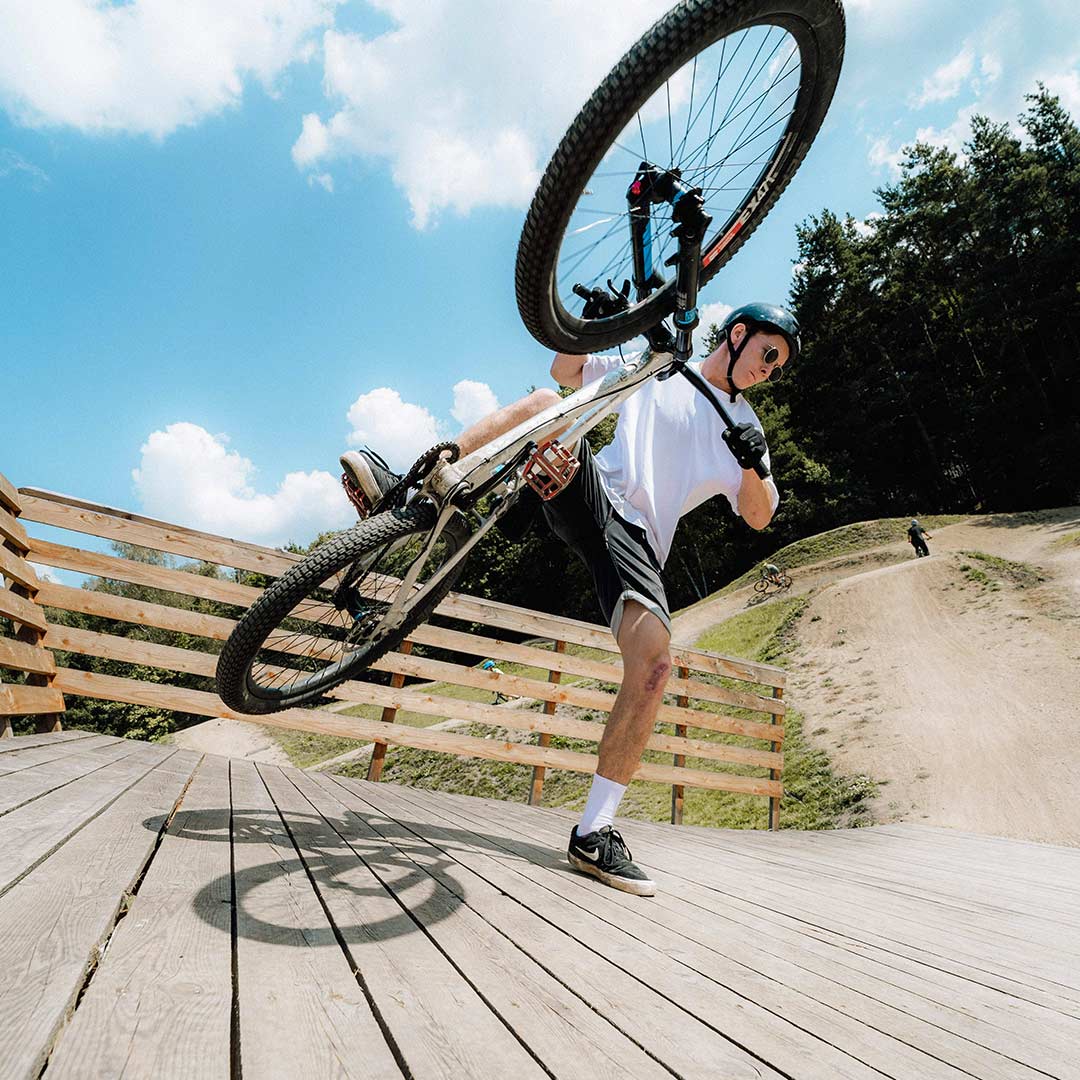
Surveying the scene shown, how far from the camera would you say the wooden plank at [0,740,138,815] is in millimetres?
1782

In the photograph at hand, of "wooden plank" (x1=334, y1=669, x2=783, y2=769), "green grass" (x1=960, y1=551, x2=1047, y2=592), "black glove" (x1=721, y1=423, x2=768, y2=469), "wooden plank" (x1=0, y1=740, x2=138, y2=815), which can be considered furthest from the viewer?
"green grass" (x1=960, y1=551, x2=1047, y2=592)

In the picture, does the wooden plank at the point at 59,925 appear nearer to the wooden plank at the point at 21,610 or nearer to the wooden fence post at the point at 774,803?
the wooden plank at the point at 21,610

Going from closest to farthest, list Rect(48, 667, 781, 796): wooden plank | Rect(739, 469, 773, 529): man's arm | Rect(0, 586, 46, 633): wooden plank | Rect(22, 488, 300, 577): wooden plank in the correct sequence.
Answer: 1. Rect(739, 469, 773, 529): man's arm
2. Rect(0, 586, 46, 633): wooden plank
3. Rect(22, 488, 300, 577): wooden plank
4. Rect(48, 667, 781, 796): wooden plank

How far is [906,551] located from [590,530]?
65.1ft

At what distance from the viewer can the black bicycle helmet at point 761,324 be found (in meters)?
2.54

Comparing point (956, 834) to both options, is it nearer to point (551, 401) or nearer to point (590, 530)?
point (590, 530)

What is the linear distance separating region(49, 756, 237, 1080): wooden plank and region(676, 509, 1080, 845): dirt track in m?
6.94

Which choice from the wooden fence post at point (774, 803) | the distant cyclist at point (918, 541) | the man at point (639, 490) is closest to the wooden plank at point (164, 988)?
the man at point (639, 490)

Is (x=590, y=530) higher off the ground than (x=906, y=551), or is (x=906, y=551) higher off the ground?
(x=906, y=551)

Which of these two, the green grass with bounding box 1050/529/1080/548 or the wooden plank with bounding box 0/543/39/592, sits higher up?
the green grass with bounding box 1050/529/1080/548

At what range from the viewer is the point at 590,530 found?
2.37 metres

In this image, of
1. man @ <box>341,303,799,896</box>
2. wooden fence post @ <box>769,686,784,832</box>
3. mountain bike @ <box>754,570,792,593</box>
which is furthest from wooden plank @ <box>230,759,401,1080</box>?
mountain bike @ <box>754,570,792,593</box>

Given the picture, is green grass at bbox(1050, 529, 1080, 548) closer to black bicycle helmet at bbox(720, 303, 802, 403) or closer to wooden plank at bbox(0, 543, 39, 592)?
black bicycle helmet at bbox(720, 303, 802, 403)

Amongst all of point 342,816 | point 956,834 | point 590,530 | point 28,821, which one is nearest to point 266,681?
point 342,816
